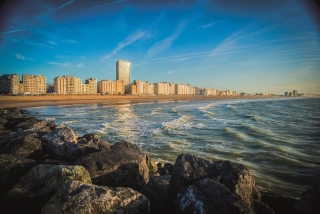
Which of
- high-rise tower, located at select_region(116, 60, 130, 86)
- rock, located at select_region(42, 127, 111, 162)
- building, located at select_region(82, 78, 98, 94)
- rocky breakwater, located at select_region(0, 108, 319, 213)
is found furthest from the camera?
high-rise tower, located at select_region(116, 60, 130, 86)

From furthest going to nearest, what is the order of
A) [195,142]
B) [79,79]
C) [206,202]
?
[79,79], [195,142], [206,202]

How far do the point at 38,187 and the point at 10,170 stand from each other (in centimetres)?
126

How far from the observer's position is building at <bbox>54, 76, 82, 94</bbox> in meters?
114

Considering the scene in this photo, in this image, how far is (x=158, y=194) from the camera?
12.6ft

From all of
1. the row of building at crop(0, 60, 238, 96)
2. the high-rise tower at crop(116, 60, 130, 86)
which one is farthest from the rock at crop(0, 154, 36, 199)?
the high-rise tower at crop(116, 60, 130, 86)

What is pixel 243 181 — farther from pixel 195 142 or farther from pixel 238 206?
pixel 195 142

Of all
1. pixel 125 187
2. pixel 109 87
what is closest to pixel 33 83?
pixel 109 87

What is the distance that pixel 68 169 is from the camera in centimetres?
319

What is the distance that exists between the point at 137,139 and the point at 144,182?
22.6 ft

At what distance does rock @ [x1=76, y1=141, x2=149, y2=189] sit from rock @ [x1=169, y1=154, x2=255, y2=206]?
3.19 ft

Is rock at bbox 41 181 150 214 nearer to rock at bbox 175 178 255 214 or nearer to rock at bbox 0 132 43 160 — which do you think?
rock at bbox 175 178 255 214

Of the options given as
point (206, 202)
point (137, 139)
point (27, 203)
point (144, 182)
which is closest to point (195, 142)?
point (137, 139)

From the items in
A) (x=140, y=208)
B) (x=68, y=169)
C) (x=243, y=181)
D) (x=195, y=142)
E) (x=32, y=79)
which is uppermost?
(x=32, y=79)

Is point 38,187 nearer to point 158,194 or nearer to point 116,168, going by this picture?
point 116,168
